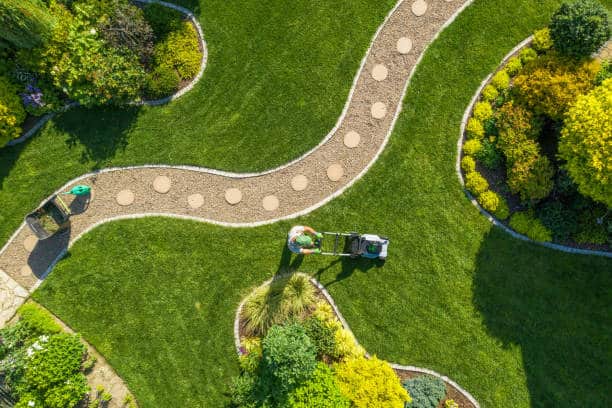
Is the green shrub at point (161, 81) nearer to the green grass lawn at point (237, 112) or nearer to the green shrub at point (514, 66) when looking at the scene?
the green grass lawn at point (237, 112)

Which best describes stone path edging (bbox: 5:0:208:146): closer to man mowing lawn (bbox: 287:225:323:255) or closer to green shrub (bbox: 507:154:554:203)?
man mowing lawn (bbox: 287:225:323:255)

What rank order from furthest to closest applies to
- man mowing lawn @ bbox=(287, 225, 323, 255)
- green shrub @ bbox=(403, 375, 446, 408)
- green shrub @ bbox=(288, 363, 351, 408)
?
man mowing lawn @ bbox=(287, 225, 323, 255) < green shrub @ bbox=(403, 375, 446, 408) < green shrub @ bbox=(288, 363, 351, 408)

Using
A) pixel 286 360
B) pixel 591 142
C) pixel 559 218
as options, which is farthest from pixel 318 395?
pixel 591 142

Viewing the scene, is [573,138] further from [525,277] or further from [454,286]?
[454,286]

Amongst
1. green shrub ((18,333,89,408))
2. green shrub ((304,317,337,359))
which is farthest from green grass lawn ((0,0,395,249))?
green shrub ((304,317,337,359))

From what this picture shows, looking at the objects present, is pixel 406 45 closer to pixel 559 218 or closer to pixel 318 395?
pixel 559 218

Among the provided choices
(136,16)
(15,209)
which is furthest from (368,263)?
(15,209)
